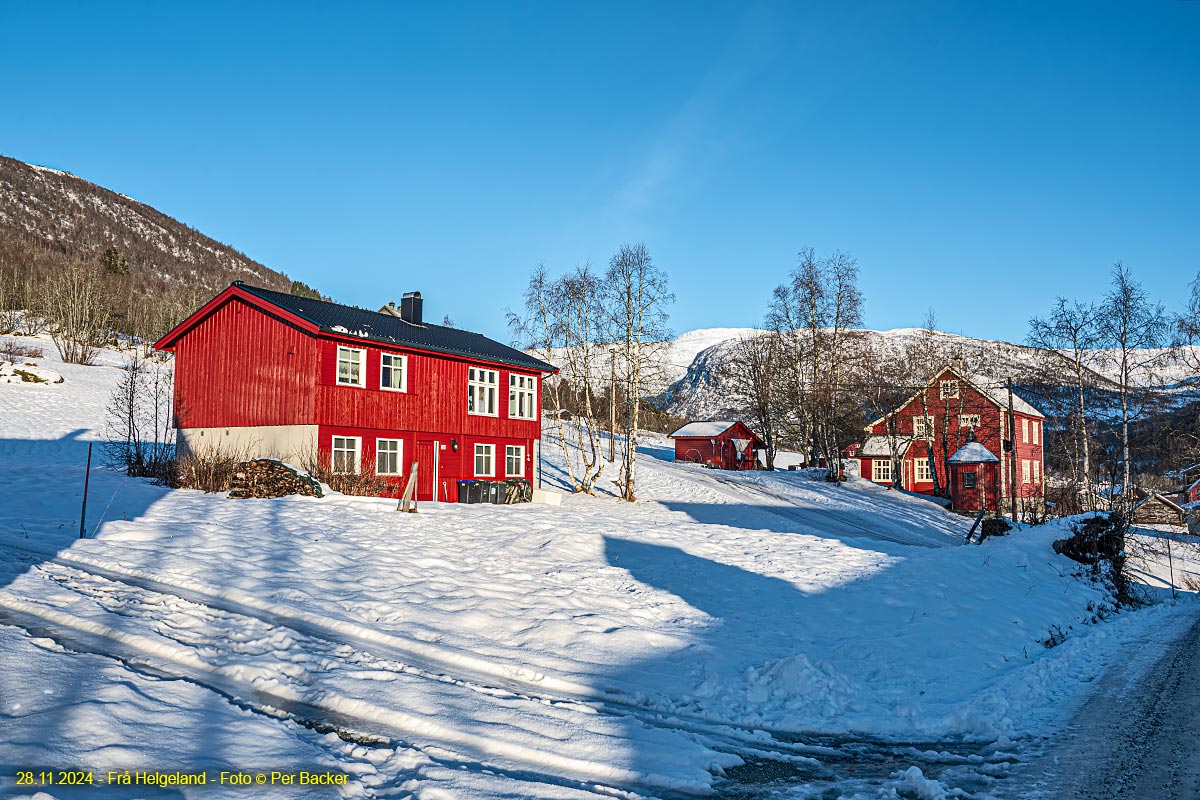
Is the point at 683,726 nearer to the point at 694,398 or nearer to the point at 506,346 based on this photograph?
the point at 506,346

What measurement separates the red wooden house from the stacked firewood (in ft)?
12.2

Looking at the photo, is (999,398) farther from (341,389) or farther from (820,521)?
(341,389)

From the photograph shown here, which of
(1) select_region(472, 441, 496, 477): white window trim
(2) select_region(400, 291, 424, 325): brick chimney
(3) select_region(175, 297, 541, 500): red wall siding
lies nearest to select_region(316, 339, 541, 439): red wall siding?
(3) select_region(175, 297, 541, 500): red wall siding

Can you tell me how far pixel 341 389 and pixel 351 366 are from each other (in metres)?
0.92

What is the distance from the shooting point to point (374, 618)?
9984 millimetres

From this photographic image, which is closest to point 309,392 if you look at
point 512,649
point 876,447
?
point 512,649

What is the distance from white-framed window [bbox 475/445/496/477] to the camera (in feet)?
97.2

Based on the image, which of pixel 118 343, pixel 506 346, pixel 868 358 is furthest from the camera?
pixel 118 343

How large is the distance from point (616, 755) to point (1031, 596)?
12.5m

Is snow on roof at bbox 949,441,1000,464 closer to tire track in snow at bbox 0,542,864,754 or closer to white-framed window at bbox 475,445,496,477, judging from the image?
white-framed window at bbox 475,445,496,477

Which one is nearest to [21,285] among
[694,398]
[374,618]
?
[374,618]

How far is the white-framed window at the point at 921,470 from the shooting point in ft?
164

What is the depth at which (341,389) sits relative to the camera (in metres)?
24.4

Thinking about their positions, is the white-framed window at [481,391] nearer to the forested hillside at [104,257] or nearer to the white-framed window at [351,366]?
the white-framed window at [351,366]
